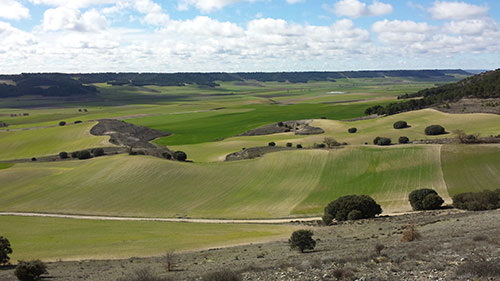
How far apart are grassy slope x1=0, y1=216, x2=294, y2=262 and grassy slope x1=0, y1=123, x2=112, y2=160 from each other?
5520 centimetres

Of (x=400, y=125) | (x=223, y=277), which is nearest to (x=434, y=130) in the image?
(x=400, y=125)

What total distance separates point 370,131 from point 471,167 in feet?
165

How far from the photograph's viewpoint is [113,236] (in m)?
41.5

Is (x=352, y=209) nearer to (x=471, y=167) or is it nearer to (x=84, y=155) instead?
(x=471, y=167)

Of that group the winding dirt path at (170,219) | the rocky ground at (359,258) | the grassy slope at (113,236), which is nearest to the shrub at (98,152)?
the winding dirt path at (170,219)

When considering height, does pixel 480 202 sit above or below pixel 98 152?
above

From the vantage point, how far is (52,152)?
10056cm

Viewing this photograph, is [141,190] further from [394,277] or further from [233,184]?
Result: [394,277]

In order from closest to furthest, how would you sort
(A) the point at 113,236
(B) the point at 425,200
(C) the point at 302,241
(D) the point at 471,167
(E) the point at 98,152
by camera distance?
(C) the point at 302,241 < (A) the point at 113,236 < (B) the point at 425,200 < (D) the point at 471,167 < (E) the point at 98,152

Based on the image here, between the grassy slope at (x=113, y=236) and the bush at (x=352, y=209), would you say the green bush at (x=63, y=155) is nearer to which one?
the grassy slope at (x=113, y=236)

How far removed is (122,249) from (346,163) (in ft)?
127

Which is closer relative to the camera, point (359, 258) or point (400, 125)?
point (359, 258)

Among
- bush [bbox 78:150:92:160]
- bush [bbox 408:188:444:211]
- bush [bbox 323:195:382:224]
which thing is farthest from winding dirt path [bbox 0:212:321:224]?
bush [bbox 78:150:92:160]

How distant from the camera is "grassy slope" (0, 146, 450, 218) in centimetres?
5419
